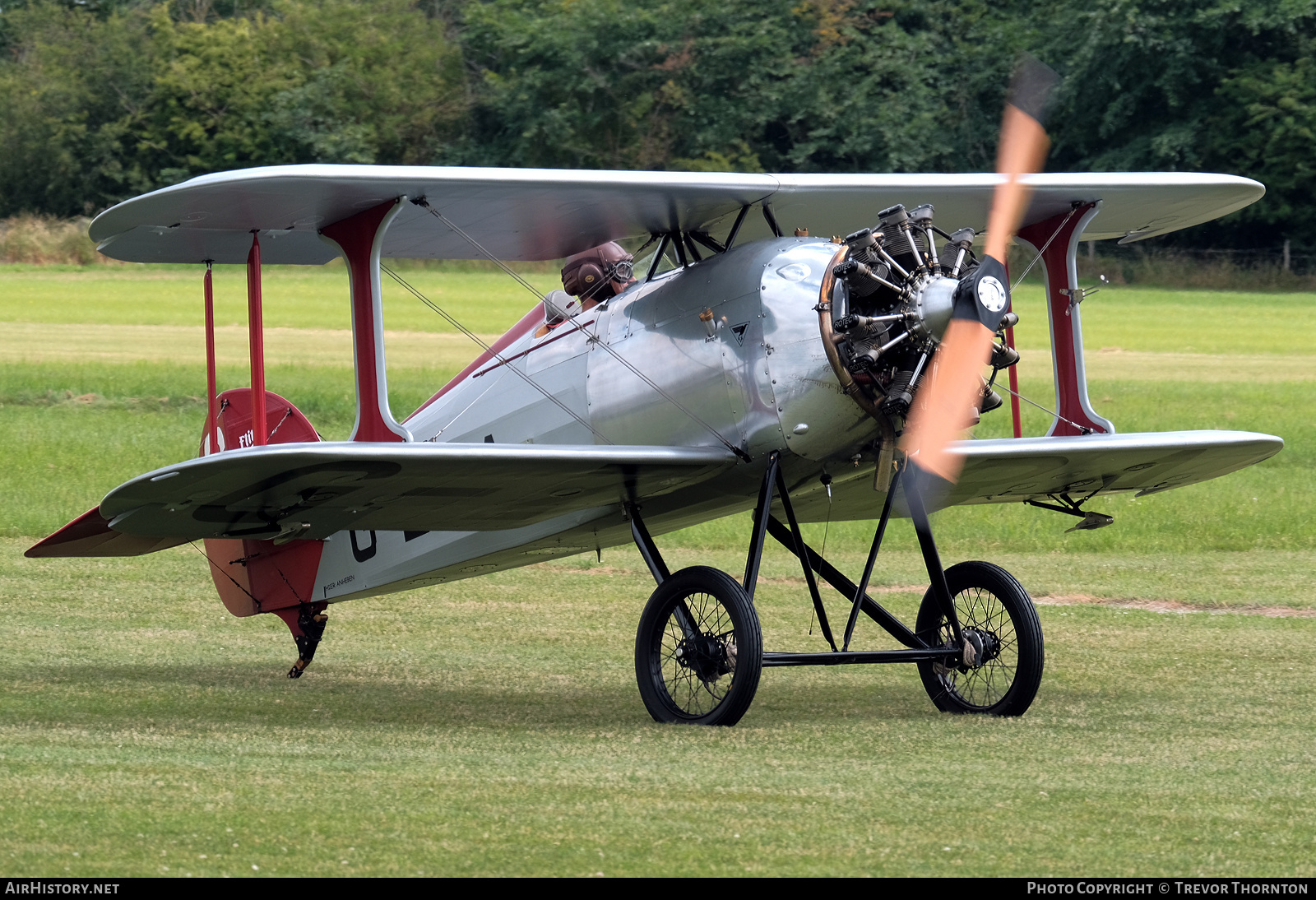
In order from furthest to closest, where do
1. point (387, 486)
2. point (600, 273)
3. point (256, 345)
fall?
point (600, 273) < point (256, 345) < point (387, 486)

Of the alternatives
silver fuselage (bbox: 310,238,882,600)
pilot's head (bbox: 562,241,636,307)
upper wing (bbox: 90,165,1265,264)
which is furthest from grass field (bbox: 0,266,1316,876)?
upper wing (bbox: 90,165,1265,264)

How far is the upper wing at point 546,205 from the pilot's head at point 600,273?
0.40 feet

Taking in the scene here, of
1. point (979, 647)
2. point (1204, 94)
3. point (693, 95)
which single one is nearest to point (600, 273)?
point (979, 647)

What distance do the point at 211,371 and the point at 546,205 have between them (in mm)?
2457

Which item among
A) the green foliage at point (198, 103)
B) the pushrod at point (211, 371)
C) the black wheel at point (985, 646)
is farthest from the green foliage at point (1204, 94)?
the pushrod at point (211, 371)

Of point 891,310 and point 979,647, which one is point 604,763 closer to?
point 891,310

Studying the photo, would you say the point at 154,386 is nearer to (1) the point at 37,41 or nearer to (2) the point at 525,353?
(2) the point at 525,353

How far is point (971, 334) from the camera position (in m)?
8.14

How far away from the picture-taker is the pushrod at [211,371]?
982 centimetres

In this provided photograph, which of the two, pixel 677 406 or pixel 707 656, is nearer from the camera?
pixel 707 656

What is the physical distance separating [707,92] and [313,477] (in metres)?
52.1

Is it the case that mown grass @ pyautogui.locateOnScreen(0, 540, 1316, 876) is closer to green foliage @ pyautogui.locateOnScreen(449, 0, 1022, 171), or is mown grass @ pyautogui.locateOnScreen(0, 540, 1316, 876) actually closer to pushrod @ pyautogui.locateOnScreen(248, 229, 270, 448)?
pushrod @ pyautogui.locateOnScreen(248, 229, 270, 448)

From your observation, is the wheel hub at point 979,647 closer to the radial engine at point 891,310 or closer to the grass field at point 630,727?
the grass field at point 630,727

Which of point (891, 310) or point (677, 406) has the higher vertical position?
point (891, 310)
